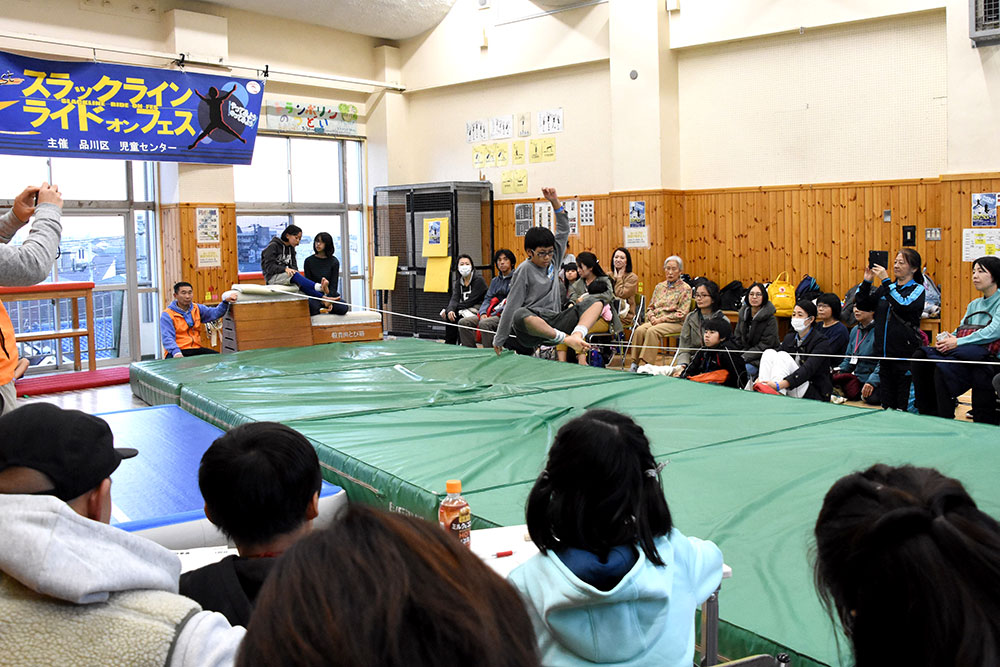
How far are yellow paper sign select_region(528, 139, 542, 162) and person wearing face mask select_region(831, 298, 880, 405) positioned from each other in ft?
16.6

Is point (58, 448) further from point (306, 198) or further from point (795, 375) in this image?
point (306, 198)

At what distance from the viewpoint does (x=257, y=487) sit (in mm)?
2010

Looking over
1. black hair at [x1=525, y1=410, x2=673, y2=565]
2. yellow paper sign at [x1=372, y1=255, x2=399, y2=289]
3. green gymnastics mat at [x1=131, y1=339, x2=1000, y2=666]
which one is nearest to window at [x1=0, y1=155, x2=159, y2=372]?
yellow paper sign at [x1=372, y1=255, x2=399, y2=289]

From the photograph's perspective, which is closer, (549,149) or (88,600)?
(88,600)

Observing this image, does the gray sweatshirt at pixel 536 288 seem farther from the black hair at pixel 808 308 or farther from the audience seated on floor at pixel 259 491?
the audience seated on floor at pixel 259 491

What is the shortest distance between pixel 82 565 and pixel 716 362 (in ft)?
20.3

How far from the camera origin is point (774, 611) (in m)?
2.42

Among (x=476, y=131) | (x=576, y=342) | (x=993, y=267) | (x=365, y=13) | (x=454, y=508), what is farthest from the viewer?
(x=476, y=131)

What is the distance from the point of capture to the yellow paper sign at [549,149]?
35.5 feet

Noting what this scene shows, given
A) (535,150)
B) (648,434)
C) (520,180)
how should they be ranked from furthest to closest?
1. (520,180)
2. (535,150)
3. (648,434)

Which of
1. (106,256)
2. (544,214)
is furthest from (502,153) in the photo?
(106,256)

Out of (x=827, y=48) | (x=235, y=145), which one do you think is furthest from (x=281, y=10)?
(x=827, y=48)

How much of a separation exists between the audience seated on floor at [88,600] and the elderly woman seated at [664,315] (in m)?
7.13

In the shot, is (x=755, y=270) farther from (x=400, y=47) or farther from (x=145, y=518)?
(x=145, y=518)
